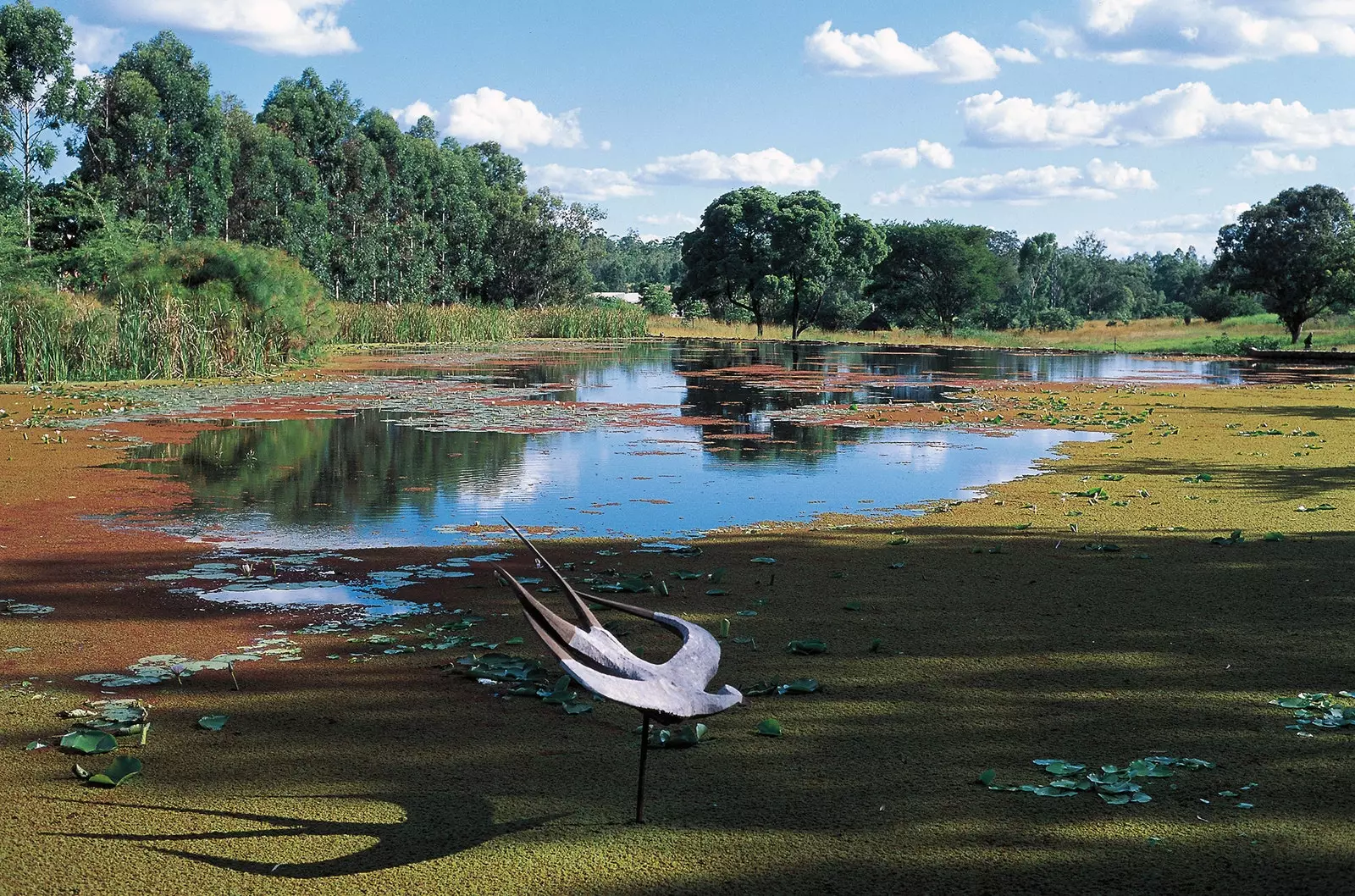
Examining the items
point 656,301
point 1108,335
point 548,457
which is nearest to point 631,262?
point 656,301

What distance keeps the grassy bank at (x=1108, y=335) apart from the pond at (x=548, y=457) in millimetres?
35594

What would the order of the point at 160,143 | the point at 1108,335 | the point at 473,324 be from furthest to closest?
the point at 1108,335 → the point at 473,324 → the point at 160,143

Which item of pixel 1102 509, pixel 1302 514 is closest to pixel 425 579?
pixel 1102 509

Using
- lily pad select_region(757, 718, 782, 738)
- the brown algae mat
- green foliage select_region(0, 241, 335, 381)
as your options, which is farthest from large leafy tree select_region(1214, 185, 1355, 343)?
lily pad select_region(757, 718, 782, 738)

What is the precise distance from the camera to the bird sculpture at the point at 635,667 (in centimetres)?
371

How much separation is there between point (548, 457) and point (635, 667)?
11.4 meters

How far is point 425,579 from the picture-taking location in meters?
8.12

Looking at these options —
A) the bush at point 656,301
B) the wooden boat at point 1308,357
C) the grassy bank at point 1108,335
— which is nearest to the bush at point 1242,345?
the grassy bank at point 1108,335

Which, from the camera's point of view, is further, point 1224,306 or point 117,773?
point 1224,306

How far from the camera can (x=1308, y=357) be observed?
47312 mm

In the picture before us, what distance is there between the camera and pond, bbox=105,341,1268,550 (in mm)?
10883

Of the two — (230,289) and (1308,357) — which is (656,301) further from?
(230,289)

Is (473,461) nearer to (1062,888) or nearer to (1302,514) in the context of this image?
(1302,514)

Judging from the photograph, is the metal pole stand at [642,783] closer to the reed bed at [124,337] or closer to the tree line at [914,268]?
the reed bed at [124,337]
